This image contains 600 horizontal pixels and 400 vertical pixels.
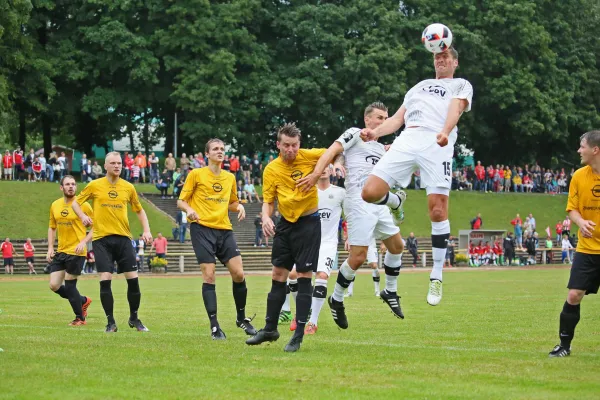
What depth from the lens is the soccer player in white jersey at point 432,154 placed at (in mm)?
12250

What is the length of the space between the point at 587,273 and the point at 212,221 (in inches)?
205

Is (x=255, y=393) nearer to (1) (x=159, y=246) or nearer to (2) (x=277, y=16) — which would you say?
(1) (x=159, y=246)

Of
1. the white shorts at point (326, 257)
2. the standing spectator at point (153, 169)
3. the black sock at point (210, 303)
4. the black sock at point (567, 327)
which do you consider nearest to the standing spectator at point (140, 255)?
the standing spectator at point (153, 169)

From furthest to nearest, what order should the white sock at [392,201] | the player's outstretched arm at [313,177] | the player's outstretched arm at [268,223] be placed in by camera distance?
the white sock at [392,201] < the player's outstretched arm at [313,177] < the player's outstretched arm at [268,223]

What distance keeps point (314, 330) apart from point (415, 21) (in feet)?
192

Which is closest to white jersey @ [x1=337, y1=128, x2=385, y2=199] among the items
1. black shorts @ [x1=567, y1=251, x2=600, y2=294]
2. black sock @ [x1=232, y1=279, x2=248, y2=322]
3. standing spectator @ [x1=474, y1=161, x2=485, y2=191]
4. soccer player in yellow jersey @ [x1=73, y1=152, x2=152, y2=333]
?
black sock @ [x1=232, y1=279, x2=248, y2=322]

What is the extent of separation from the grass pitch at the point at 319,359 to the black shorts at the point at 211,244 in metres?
1.05

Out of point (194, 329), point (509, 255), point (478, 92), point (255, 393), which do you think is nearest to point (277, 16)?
point (478, 92)

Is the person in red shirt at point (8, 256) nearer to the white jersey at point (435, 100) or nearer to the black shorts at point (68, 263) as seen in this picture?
the black shorts at point (68, 263)

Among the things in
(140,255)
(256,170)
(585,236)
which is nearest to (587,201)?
(585,236)

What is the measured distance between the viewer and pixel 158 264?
43719mm

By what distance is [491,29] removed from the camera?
7294cm

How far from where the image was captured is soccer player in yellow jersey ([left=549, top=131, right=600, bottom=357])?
10.5m

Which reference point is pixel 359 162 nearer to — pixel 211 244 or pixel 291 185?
pixel 211 244
